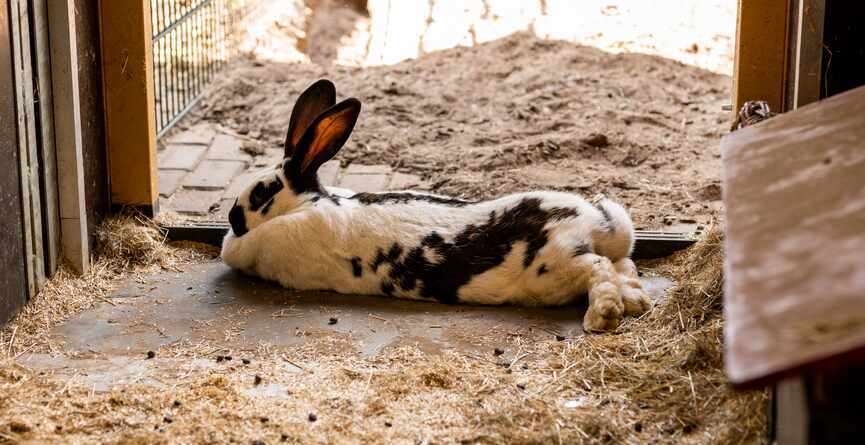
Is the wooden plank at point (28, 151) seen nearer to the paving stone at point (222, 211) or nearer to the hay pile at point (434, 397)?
the hay pile at point (434, 397)

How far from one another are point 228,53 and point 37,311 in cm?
518

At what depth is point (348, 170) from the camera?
6789 mm

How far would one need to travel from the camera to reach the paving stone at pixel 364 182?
21.1ft

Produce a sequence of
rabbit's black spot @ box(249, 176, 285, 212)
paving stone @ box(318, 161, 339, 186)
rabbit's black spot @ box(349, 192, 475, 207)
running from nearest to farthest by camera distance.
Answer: rabbit's black spot @ box(349, 192, 475, 207) → rabbit's black spot @ box(249, 176, 285, 212) → paving stone @ box(318, 161, 339, 186)

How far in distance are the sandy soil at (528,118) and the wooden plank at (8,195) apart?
243 cm

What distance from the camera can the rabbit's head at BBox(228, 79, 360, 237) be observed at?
5.05 m

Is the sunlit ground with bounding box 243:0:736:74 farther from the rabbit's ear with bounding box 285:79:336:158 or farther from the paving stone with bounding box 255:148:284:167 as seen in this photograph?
the rabbit's ear with bounding box 285:79:336:158

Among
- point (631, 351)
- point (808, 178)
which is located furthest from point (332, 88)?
point (808, 178)

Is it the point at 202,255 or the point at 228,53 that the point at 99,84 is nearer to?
the point at 202,255

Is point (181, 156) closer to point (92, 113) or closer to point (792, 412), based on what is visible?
point (92, 113)

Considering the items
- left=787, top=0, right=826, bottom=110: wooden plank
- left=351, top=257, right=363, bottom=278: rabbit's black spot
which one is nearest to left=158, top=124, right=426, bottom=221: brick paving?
left=351, top=257, right=363, bottom=278: rabbit's black spot

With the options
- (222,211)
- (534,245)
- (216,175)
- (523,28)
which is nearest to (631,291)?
(534,245)

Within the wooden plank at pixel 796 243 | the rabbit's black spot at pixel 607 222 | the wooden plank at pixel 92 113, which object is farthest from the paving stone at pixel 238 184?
→ the wooden plank at pixel 796 243

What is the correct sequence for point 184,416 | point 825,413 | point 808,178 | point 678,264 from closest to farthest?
point 825,413 → point 808,178 → point 184,416 → point 678,264
